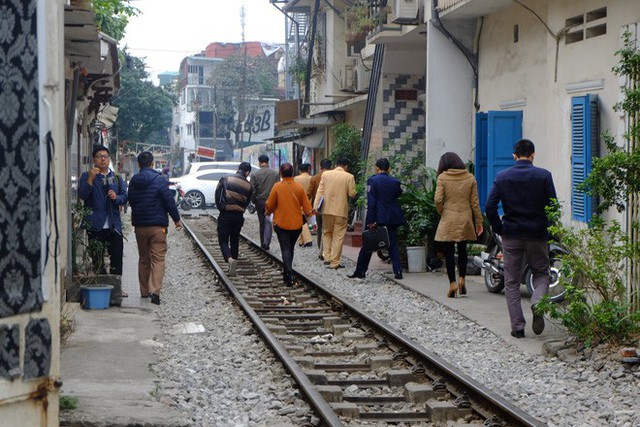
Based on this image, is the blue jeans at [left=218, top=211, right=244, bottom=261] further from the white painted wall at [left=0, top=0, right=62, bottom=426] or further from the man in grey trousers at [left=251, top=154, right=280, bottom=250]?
the white painted wall at [left=0, top=0, right=62, bottom=426]

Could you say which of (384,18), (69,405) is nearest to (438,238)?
(69,405)

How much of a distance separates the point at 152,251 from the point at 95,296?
1037mm

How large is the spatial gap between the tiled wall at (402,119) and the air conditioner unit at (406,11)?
13.1ft

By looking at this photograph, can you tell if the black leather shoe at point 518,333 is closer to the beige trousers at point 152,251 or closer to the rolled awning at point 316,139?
the beige trousers at point 152,251

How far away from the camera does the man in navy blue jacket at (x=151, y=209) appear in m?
13.2

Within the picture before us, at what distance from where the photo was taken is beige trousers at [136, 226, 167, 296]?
13234 mm

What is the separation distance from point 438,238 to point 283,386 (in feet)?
18.3

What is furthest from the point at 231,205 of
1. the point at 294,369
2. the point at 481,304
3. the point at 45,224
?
the point at 45,224

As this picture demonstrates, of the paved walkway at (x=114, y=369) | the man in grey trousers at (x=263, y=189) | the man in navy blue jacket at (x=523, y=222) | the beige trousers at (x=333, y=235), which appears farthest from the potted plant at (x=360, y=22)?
the man in navy blue jacket at (x=523, y=222)

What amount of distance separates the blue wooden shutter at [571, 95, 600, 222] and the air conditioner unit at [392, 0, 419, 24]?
24.0 ft

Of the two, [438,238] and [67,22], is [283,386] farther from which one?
[438,238]

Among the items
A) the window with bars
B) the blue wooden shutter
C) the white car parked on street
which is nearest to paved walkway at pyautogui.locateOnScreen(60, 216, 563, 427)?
the blue wooden shutter

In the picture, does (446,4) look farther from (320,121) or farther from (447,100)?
(320,121)

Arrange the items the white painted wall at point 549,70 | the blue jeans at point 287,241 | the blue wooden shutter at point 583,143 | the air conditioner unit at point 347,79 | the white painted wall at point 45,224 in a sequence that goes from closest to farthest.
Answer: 1. the white painted wall at point 45,224
2. the white painted wall at point 549,70
3. the blue wooden shutter at point 583,143
4. the blue jeans at point 287,241
5. the air conditioner unit at point 347,79
